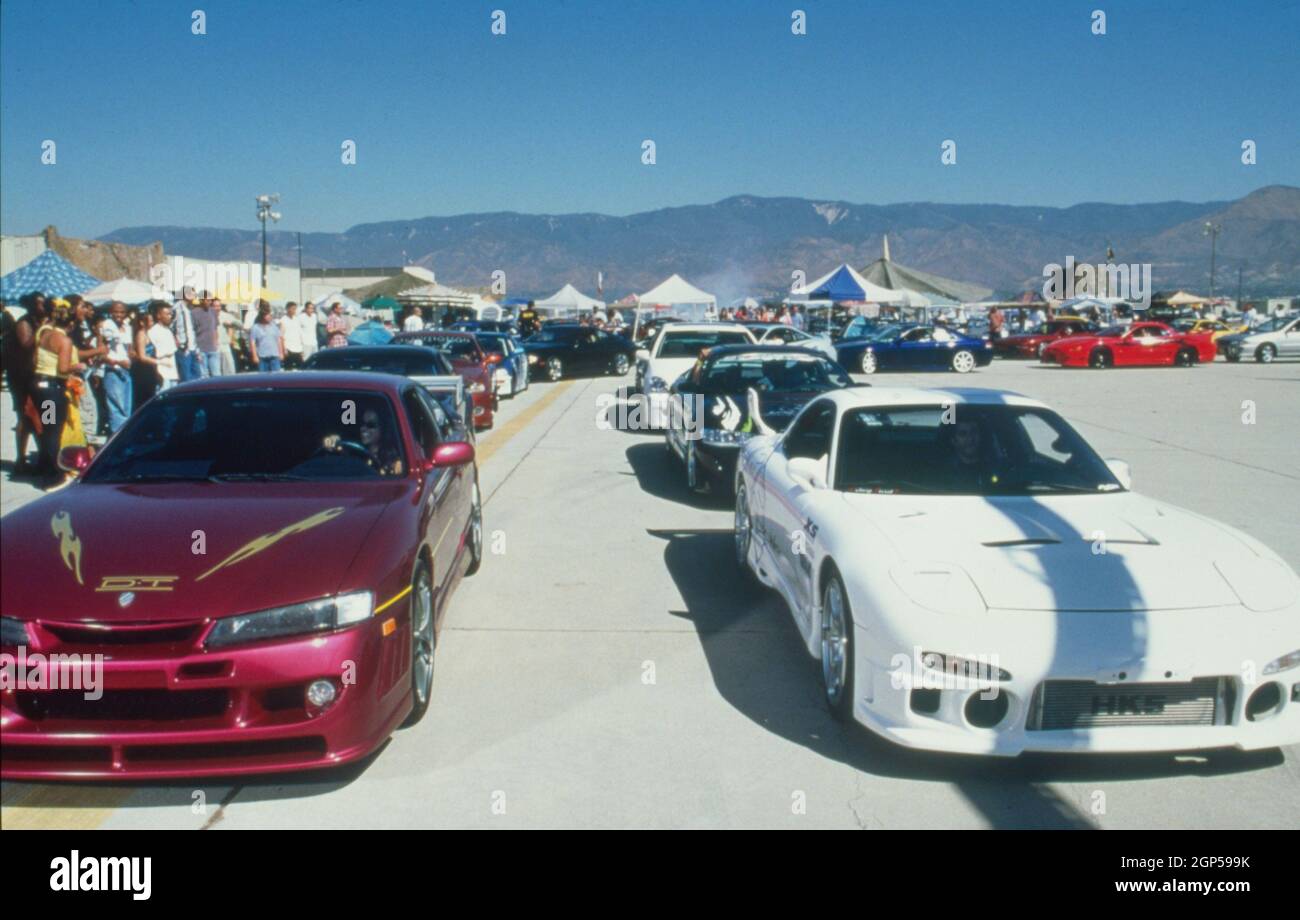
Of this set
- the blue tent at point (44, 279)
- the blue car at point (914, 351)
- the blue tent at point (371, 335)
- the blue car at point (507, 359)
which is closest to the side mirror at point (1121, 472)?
the blue car at point (507, 359)

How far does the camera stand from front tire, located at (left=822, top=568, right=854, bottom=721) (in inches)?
180

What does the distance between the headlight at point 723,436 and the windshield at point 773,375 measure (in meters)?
0.98

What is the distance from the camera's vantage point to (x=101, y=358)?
42.7 feet

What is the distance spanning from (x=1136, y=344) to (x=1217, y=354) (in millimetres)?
10253

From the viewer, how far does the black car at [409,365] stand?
1225 centimetres

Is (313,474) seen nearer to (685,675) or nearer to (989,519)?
(685,675)

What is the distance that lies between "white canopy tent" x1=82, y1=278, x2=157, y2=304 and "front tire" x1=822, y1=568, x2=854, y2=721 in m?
28.0

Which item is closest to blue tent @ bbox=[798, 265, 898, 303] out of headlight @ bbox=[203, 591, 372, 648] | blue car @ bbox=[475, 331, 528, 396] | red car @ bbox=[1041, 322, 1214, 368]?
red car @ bbox=[1041, 322, 1214, 368]

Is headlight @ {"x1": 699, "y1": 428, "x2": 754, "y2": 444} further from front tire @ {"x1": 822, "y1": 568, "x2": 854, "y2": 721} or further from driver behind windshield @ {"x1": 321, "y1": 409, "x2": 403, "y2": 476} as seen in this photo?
front tire @ {"x1": 822, "y1": 568, "x2": 854, "y2": 721}

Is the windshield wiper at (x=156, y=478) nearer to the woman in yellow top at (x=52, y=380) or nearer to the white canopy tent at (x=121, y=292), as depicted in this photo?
the woman in yellow top at (x=52, y=380)

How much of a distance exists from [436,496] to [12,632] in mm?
2093
